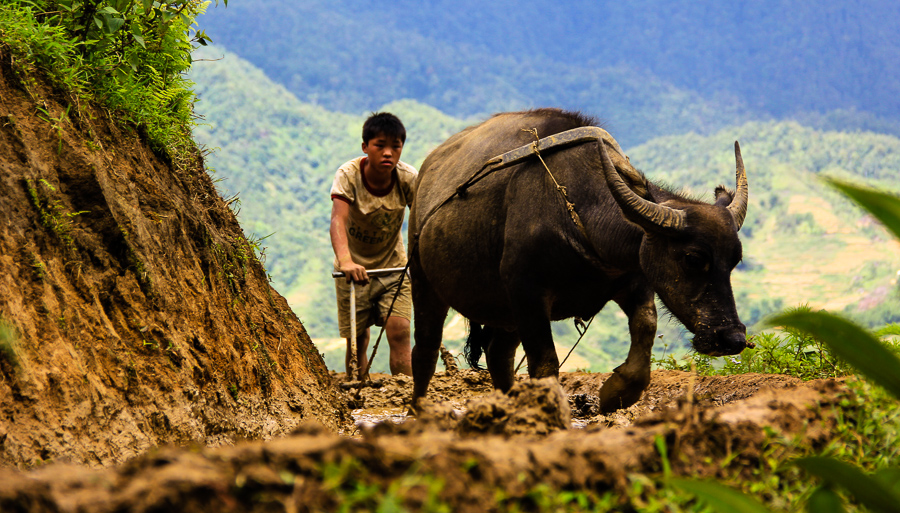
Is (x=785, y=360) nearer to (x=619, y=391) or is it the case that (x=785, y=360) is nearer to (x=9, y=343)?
(x=619, y=391)

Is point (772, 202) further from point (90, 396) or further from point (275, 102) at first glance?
point (90, 396)

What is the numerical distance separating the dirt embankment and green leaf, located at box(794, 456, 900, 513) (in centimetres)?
260

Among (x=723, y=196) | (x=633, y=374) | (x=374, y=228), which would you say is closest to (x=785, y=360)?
(x=723, y=196)

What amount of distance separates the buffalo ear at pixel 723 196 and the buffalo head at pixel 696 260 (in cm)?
24

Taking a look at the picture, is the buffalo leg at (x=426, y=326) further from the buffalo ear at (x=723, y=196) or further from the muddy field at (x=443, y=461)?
the muddy field at (x=443, y=461)

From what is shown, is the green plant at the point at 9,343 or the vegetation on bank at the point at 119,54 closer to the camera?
the green plant at the point at 9,343

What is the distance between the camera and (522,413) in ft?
7.38

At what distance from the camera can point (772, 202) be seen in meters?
35.0

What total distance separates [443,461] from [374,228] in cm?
543

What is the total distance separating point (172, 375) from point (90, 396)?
1.73ft

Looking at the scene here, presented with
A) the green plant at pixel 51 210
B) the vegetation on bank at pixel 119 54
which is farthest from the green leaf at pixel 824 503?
the vegetation on bank at pixel 119 54

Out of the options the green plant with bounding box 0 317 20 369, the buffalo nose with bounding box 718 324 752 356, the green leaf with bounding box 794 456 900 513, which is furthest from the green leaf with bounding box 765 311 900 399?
the green plant with bounding box 0 317 20 369

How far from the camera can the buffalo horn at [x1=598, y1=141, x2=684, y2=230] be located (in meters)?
3.71

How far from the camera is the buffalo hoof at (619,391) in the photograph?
3.96 m
